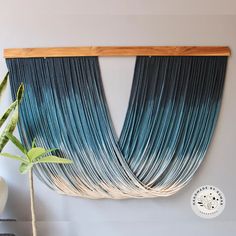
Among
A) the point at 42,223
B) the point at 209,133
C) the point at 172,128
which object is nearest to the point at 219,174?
the point at 209,133

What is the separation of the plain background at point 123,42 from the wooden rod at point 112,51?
0.04 metres

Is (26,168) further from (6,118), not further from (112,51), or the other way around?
(112,51)

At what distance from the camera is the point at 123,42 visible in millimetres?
1832

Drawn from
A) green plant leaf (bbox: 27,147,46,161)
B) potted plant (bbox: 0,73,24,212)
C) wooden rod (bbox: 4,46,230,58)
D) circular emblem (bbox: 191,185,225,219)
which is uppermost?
wooden rod (bbox: 4,46,230,58)

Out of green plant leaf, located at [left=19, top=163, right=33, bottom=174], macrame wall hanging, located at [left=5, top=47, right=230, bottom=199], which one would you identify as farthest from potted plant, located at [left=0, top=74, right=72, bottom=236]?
macrame wall hanging, located at [left=5, top=47, right=230, bottom=199]

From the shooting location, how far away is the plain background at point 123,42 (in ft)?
6.00

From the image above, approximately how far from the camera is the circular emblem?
1.89 m

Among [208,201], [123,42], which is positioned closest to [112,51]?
[123,42]

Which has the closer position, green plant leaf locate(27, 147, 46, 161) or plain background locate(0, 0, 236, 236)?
green plant leaf locate(27, 147, 46, 161)

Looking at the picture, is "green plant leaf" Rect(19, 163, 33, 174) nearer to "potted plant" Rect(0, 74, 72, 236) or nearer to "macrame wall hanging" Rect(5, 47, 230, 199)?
"potted plant" Rect(0, 74, 72, 236)

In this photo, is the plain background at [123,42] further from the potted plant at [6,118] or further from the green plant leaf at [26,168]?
the green plant leaf at [26,168]

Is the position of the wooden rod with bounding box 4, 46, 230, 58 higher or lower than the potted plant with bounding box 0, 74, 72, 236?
higher

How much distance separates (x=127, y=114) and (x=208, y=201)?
0.79 metres

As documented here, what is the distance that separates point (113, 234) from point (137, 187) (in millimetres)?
378
